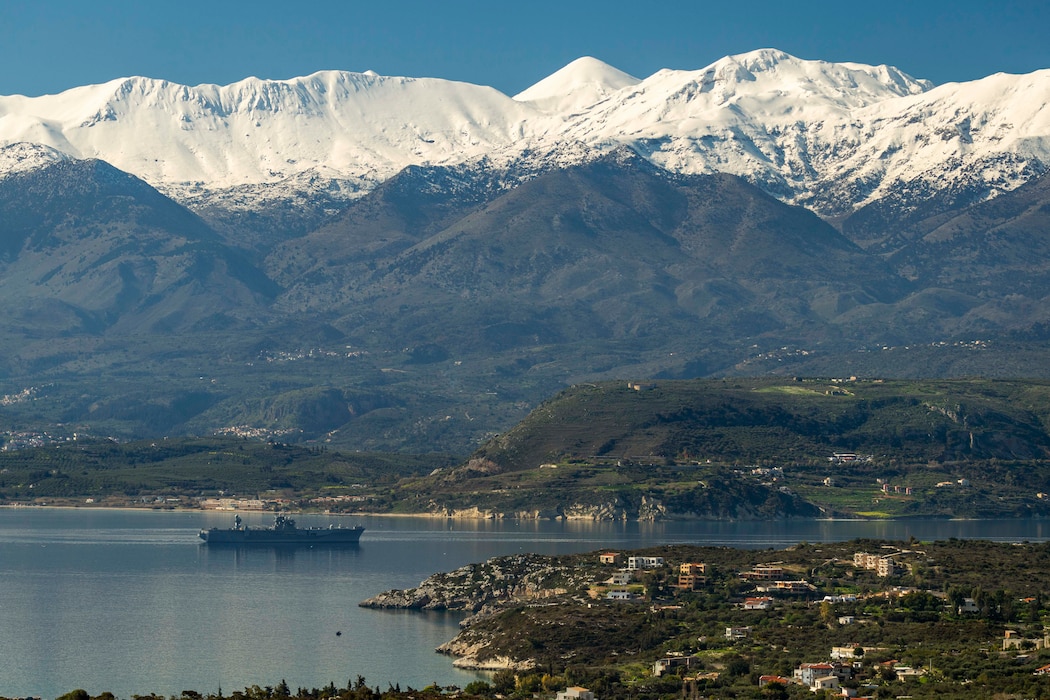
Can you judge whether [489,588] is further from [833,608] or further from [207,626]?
[833,608]

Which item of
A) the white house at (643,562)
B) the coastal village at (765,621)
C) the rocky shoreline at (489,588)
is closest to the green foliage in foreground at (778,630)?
the coastal village at (765,621)

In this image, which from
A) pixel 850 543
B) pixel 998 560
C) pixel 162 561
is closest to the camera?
pixel 998 560

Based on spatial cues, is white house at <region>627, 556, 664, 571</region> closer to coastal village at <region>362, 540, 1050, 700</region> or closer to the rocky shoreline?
coastal village at <region>362, 540, 1050, 700</region>

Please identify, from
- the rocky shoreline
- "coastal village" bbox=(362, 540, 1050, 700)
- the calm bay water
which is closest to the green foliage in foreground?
"coastal village" bbox=(362, 540, 1050, 700)

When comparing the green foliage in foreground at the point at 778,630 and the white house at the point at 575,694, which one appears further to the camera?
the green foliage in foreground at the point at 778,630

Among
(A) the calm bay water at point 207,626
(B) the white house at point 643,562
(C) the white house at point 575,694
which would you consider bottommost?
(C) the white house at point 575,694

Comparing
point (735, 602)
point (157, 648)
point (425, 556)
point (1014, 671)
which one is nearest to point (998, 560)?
point (735, 602)

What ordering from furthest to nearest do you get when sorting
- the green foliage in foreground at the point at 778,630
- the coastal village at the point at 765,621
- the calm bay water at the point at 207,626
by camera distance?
the calm bay water at the point at 207,626 < the coastal village at the point at 765,621 < the green foliage in foreground at the point at 778,630

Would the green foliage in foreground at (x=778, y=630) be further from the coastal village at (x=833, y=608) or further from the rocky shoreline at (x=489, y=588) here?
the rocky shoreline at (x=489, y=588)

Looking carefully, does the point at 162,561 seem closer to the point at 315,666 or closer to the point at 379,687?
the point at 315,666
